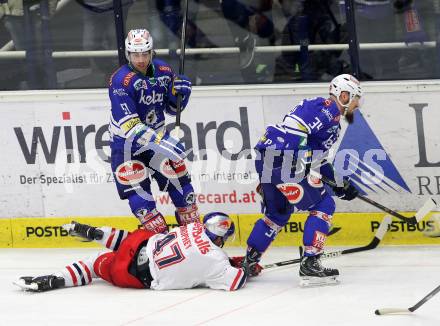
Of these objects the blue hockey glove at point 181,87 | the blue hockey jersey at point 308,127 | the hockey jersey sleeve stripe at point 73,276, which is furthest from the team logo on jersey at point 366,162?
the hockey jersey sleeve stripe at point 73,276

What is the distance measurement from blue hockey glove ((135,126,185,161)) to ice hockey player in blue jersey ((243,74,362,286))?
0.62 metres

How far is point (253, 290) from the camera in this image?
295 inches

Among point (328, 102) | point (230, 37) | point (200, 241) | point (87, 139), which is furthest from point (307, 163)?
point (87, 139)

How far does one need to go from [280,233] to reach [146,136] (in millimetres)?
1386

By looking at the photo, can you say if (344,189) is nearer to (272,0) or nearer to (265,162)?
(265,162)

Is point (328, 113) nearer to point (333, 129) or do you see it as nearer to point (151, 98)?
point (333, 129)

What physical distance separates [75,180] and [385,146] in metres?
2.27

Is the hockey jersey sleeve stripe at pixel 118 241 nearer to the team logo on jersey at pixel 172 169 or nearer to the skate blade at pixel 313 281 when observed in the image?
the team logo on jersey at pixel 172 169

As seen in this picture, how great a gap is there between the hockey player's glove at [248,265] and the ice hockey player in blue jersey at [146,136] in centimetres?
59

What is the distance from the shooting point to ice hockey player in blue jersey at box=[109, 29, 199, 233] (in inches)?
314

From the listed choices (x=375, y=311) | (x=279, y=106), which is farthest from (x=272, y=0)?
(x=375, y=311)

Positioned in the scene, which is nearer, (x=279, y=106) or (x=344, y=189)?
(x=344, y=189)

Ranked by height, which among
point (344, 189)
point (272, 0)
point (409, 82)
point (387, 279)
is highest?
point (272, 0)

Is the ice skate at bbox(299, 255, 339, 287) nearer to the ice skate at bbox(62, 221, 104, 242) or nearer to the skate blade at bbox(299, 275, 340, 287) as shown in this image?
the skate blade at bbox(299, 275, 340, 287)
